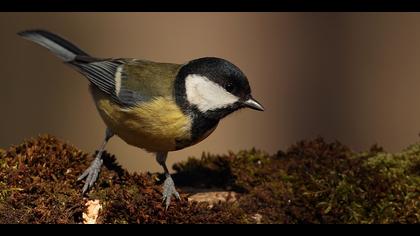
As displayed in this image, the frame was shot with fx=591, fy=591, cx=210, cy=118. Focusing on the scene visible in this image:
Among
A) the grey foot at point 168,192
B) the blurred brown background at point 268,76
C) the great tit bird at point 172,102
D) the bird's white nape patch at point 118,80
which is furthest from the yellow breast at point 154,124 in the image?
the blurred brown background at point 268,76

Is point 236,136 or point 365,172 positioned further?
point 236,136

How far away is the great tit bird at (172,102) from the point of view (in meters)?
2.72

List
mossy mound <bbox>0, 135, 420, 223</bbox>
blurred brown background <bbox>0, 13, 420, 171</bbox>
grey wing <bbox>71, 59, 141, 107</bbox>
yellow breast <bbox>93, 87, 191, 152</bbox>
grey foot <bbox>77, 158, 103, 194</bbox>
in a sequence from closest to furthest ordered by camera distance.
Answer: mossy mound <bbox>0, 135, 420, 223</bbox>, grey foot <bbox>77, 158, 103, 194</bbox>, yellow breast <bbox>93, 87, 191, 152</bbox>, grey wing <bbox>71, 59, 141, 107</bbox>, blurred brown background <bbox>0, 13, 420, 171</bbox>

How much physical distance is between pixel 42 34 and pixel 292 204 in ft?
5.79

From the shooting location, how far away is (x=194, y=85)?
110 inches

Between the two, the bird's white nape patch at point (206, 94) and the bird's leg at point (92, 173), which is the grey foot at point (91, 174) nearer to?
the bird's leg at point (92, 173)

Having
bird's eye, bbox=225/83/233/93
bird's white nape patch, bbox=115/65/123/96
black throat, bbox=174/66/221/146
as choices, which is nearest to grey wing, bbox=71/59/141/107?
bird's white nape patch, bbox=115/65/123/96

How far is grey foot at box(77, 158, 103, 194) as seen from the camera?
2330 mm

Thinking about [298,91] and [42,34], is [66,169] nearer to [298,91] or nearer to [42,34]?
[42,34]

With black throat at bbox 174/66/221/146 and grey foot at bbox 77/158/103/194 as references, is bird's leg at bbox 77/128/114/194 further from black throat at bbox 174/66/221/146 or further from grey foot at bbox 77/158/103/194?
black throat at bbox 174/66/221/146

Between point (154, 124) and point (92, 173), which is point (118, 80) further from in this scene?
point (92, 173)

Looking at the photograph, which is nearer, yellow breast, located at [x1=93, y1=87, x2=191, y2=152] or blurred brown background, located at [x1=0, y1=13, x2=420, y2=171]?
yellow breast, located at [x1=93, y1=87, x2=191, y2=152]

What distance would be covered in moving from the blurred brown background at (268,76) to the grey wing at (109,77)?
7.00ft
